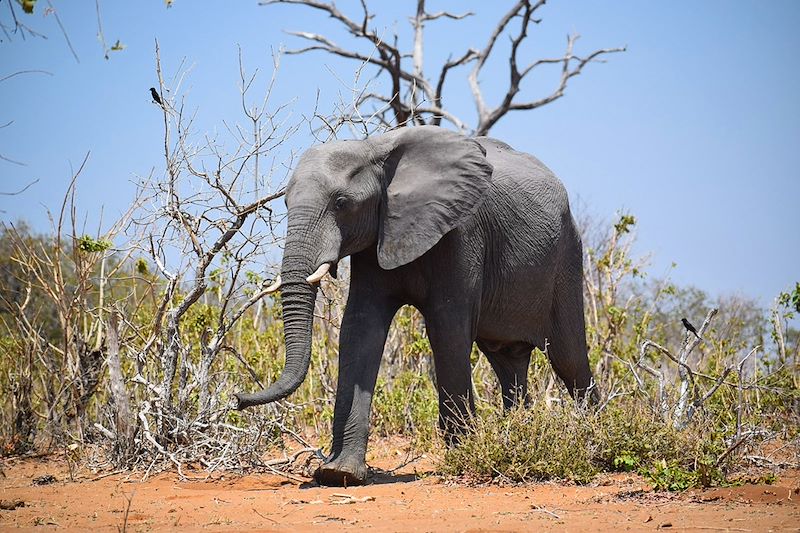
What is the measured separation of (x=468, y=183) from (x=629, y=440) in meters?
2.16

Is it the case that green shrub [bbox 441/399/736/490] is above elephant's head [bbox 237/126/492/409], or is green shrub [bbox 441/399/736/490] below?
below

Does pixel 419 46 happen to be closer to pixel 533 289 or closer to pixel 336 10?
pixel 336 10

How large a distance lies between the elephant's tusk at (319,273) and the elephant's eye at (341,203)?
0.43 m

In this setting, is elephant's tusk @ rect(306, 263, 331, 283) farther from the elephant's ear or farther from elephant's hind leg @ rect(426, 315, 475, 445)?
elephant's hind leg @ rect(426, 315, 475, 445)

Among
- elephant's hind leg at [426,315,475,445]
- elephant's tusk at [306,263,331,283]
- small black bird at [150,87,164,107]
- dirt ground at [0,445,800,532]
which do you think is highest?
small black bird at [150,87,164,107]

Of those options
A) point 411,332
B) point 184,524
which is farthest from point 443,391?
point 411,332

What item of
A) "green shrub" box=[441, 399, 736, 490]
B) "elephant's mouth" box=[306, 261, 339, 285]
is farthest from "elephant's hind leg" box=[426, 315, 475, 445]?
"elephant's mouth" box=[306, 261, 339, 285]

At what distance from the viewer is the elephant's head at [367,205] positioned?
260 inches

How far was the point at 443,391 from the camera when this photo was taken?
7.32 metres

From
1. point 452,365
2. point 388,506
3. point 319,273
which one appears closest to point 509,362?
point 452,365

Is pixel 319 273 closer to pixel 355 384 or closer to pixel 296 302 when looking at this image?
pixel 296 302

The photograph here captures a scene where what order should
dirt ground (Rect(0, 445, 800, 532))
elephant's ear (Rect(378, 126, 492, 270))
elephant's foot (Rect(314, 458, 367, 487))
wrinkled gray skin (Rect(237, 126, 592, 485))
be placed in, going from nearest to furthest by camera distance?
1. dirt ground (Rect(0, 445, 800, 532))
2. wrinkled gray skin (Rect(237, 126, 592, 485))
3. elephant's foot (Rect(314, 458, 367, 487))
4. elephant's ear (Rect(378, 126, 492, 270))

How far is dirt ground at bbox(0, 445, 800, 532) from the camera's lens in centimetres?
529

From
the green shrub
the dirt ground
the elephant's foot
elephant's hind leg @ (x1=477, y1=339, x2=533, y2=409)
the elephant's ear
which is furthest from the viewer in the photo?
elephant's hind leg @ (x1=477, y1=339, x2=533, y2=409)
